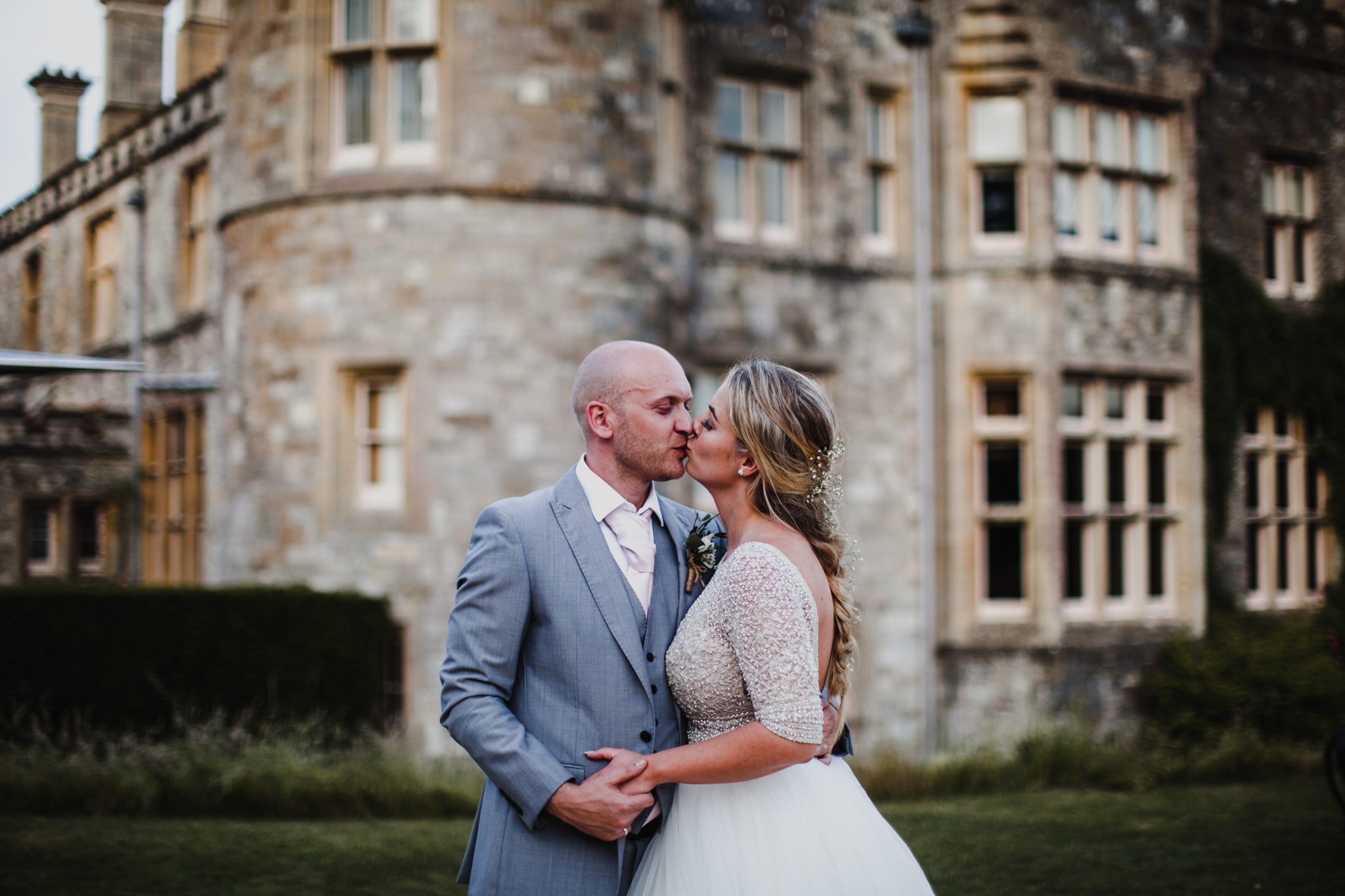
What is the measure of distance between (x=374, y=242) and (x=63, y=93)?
11.3 m

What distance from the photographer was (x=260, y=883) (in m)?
5.69

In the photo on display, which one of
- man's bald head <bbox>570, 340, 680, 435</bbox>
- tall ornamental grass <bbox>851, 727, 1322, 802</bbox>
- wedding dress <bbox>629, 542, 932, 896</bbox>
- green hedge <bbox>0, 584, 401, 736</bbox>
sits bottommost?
tall ornamental grass <bbox>851, 727, 1322, 802</bbox>

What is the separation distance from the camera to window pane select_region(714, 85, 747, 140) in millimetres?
11172

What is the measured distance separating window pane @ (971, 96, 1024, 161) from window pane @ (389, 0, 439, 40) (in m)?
5.57

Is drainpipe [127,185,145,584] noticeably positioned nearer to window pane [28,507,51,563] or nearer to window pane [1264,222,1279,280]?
window pane [28,507,51,563]

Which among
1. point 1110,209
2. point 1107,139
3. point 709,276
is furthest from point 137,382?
point 1107,139

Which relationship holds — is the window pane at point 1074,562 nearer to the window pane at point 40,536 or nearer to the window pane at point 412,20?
the window pane at point 412,20

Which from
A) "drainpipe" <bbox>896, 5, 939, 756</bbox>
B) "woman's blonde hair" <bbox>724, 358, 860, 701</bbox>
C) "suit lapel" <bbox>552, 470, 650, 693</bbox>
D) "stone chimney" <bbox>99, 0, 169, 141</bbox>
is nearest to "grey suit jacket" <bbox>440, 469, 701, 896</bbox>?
"suit lapel" <bbox>552, 470, 650, 693</bbox>

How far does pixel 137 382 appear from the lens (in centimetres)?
1330

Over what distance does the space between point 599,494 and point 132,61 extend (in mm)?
15090

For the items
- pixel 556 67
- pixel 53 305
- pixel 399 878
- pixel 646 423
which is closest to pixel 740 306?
pixel 556 67

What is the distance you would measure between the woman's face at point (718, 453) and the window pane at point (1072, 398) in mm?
9580

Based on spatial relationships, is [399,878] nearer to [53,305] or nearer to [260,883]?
[260,883]

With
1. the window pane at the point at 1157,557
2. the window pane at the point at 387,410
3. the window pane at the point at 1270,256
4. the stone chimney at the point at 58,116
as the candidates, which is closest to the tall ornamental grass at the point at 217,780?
the window pane at the point at 387,410
